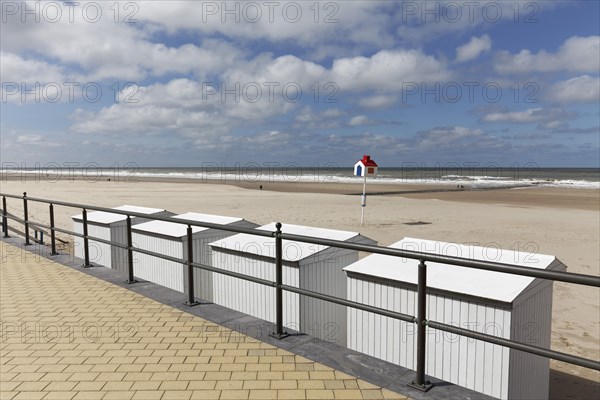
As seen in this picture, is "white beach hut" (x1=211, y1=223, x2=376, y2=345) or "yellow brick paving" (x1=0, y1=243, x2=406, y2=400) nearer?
"yellow brick paving" (x1=0, y1=243, x2=406, y2=400)

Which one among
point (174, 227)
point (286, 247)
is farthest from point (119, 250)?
point (286, 247)

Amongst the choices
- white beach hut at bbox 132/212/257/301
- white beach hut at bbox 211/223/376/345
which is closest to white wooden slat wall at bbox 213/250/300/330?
white beach hut at bbox 211/223/376/345

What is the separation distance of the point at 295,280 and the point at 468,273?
201 cm

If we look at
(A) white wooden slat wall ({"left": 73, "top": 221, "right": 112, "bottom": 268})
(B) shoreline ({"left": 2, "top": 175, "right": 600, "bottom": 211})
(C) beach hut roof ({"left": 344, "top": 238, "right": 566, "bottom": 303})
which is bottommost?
(B) shoreline ({"left": 2, "top": 175, "right": 600, "bottom": 211})

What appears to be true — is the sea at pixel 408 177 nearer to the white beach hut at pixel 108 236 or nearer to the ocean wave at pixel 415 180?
the ocean wave at pixel 415 180

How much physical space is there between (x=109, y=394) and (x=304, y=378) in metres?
1.44

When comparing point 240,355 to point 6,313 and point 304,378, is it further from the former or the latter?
point 6,313

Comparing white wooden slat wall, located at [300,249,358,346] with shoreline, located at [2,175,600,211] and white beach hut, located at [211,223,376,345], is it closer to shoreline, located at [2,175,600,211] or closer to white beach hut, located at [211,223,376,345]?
white beach hut, located at [211,223,376,345]

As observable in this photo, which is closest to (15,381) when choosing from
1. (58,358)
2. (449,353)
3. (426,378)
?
(58,358)

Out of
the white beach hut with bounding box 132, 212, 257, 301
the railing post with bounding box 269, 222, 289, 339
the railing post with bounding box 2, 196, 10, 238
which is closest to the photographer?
the railing post with bounding box 269, 222, 289, 339

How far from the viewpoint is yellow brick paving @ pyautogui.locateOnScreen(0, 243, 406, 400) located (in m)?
3.38

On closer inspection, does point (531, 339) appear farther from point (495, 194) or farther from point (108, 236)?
point (495, 194)

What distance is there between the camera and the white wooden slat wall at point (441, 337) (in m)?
3.98

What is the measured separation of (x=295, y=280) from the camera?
5.53 meters
